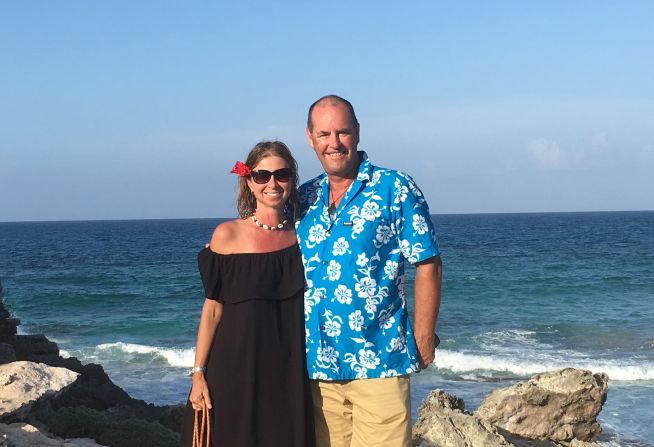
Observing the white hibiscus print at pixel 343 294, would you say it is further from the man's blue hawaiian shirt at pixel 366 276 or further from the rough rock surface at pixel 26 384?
the rough rock surface at pixel 26 384

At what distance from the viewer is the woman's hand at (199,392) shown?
3830 mm

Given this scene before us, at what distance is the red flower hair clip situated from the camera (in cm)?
392

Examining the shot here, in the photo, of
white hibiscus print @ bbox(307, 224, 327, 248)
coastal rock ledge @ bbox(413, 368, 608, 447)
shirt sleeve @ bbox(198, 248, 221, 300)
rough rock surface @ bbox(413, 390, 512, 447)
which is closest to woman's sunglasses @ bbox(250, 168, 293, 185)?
white hibiscus print @ bbox(307, 224, 327, 248)

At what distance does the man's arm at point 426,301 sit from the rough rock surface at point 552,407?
12.7 ft

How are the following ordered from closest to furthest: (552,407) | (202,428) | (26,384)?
(202,428) → (26,384) → (552,407)

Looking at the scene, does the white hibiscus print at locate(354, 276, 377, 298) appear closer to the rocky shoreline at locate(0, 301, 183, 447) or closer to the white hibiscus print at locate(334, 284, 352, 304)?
the white hibiscus print at locate(334, 284, 352, 304)

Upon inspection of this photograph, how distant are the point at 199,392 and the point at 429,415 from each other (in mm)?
2796

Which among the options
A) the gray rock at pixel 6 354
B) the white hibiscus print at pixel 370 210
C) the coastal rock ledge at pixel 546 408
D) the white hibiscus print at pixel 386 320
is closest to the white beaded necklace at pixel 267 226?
the white hibiscus print at pixel 370 210

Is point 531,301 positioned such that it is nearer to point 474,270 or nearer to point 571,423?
point 474,270

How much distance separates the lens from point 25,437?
5887 mm

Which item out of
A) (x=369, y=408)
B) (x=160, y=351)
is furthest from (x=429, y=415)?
(x=160, y=351)

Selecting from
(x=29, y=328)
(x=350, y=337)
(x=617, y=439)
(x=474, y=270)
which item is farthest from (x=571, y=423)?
(x=474, y=270)

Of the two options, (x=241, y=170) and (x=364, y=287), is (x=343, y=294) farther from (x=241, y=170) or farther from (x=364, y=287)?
(x=241, y=170)

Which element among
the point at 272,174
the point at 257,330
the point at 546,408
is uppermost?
the point at 272,174
